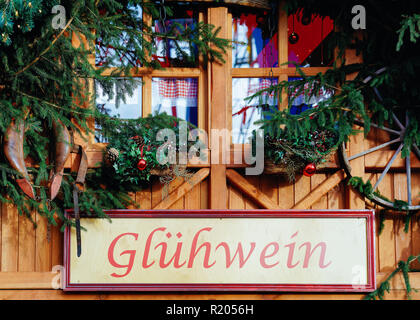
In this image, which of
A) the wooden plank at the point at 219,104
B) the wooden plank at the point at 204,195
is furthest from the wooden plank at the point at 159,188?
the wooden plank at the point at 219,104

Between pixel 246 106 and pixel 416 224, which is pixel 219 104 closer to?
pixel 246 106

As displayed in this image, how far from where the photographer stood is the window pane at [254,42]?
17.4 ft

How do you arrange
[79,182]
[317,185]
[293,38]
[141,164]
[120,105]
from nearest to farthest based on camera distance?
1. [141,164]
2. [79,182]
3. [317,185]
4. [120,105]
5. [293,38]

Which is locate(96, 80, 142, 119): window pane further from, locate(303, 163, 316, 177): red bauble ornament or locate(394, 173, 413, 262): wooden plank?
locate(394, 173, 413, 262): wooden plank

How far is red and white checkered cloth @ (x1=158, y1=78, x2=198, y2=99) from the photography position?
5230 millimetres

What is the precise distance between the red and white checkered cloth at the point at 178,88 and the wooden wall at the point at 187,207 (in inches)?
36.1

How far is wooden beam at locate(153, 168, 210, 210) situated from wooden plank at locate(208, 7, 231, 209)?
95 millimetres

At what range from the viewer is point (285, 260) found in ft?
15.7

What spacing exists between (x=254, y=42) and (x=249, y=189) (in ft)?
5.27

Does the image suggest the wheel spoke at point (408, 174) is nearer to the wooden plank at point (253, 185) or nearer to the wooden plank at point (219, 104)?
the wooden plank at point (253, 185)

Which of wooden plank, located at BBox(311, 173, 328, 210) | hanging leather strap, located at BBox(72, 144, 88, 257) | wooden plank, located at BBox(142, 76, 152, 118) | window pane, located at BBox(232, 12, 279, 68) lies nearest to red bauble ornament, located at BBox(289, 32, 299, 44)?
window pane, located at BBox(232, 12, 279, 68)

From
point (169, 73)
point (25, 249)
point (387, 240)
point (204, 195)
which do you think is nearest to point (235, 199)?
point (204, 195)

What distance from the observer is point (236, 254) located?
480 centimetres

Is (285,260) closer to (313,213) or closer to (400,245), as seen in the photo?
(313,213)
